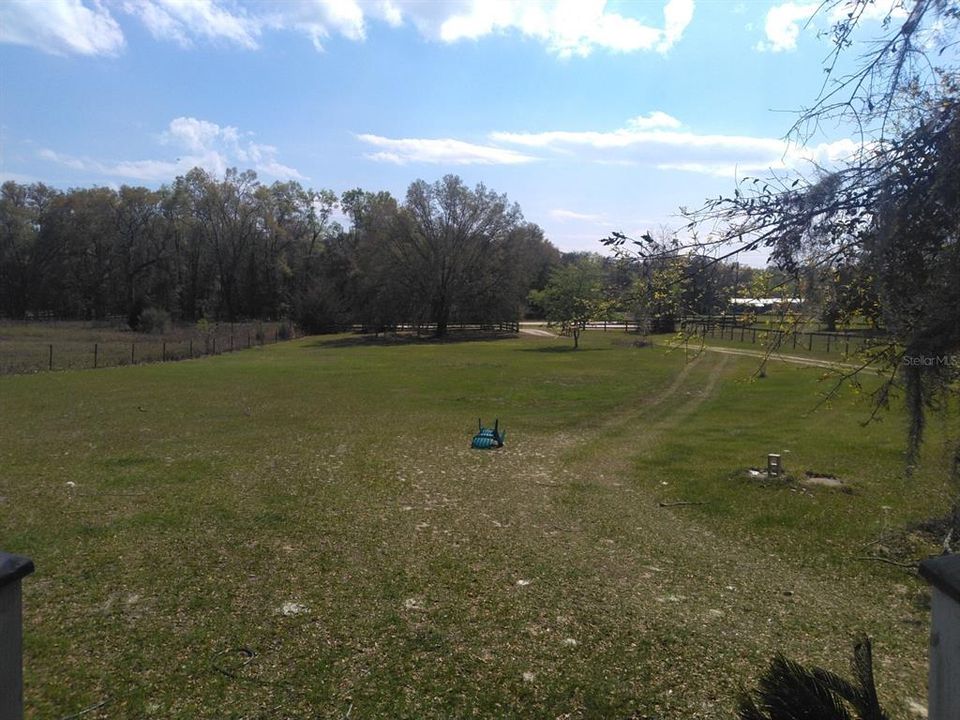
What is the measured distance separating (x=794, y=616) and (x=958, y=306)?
3585mm

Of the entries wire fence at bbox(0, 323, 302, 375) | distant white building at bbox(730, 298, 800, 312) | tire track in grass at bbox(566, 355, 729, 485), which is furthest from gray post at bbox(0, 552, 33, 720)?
wire fence at bbox(0, 323, 302, 375)

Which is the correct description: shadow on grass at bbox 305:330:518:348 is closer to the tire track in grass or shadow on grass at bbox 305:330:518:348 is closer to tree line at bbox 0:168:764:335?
tree line at bbox 0:168:764:335

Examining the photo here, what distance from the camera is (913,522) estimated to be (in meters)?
8.55

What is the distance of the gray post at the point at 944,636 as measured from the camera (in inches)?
73.8

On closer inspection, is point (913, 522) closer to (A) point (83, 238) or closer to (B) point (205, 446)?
(B) point (205, 446)

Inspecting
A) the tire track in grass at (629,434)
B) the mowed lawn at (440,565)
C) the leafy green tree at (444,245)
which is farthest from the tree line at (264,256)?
the mowed lawn at (440,565)

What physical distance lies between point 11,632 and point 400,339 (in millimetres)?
59501

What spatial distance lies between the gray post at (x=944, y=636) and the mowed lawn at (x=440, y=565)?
2.68 metres

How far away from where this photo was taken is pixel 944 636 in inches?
75.9

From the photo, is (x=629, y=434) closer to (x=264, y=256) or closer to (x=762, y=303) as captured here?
(x=762, y=303)

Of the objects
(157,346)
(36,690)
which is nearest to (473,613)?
(36,690)

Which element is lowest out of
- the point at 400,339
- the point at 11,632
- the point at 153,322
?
the point at 400,339

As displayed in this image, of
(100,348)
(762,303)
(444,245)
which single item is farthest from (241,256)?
(762,303)

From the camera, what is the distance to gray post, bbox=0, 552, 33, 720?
2072 millimetres
